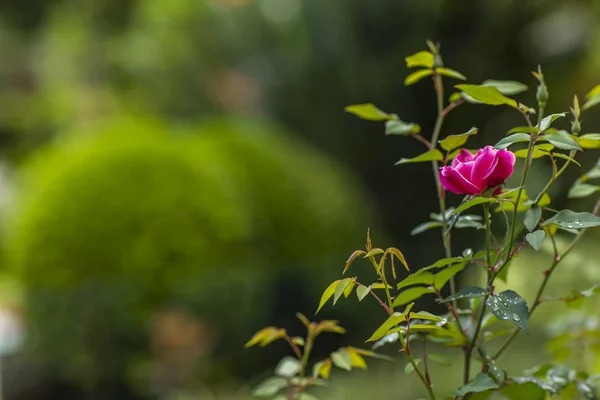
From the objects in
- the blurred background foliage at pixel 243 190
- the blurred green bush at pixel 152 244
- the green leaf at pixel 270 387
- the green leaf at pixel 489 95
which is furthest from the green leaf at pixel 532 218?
the blurred green bush at pixel 152 244

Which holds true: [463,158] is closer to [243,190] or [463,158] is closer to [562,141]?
[562,141]

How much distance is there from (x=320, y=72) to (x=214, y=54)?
4.01ft

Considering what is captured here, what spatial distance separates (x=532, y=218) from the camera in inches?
31.9

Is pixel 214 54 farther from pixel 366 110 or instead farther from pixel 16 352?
pixel 366 110

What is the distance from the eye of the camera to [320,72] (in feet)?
15.8

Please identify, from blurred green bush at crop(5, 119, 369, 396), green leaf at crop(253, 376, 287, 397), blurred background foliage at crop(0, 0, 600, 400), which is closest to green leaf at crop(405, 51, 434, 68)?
green leaf at crop(253, 376, 287, 397)

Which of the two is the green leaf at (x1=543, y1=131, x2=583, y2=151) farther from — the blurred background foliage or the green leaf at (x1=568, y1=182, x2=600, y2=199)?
the blurred background foliage

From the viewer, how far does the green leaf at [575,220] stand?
77 cm

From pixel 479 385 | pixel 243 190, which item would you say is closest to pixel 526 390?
pixel 479 385

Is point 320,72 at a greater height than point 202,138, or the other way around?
point 320,72

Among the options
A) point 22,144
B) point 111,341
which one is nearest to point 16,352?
point 111,341

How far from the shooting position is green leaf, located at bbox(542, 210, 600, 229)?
77 cm

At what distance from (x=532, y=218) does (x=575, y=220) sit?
0.15 feet

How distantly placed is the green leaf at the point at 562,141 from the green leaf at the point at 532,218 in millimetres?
81
